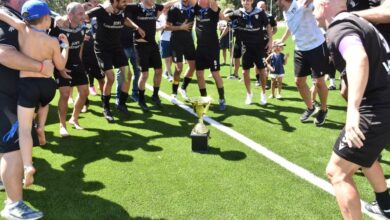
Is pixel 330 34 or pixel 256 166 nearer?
pixel 330 34

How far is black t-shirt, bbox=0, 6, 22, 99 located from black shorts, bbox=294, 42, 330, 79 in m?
Result: 4.91

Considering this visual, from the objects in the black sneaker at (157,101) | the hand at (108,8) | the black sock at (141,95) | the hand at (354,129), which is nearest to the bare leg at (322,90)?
the black sneaker at (157,101)

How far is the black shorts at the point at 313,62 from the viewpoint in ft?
22.9

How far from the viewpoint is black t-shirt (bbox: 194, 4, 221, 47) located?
8.12 m

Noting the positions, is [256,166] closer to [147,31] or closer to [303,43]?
[303,43]

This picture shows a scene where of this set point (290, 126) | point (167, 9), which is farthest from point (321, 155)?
point (167, 9)

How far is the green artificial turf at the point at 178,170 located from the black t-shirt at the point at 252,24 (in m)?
1.70

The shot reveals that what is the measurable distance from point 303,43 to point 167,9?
3.04m

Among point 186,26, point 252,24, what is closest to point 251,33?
point 252,24

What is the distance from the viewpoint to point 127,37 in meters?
9.05

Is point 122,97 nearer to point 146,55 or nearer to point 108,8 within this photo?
point 146,55

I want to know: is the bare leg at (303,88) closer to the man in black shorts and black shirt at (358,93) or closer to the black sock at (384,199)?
the black sock at (384,199)

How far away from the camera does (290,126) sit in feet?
23.0

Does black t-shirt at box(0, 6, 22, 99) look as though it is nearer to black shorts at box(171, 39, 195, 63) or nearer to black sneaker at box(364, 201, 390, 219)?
black sneaker at box(364, 201, 390, 219)
